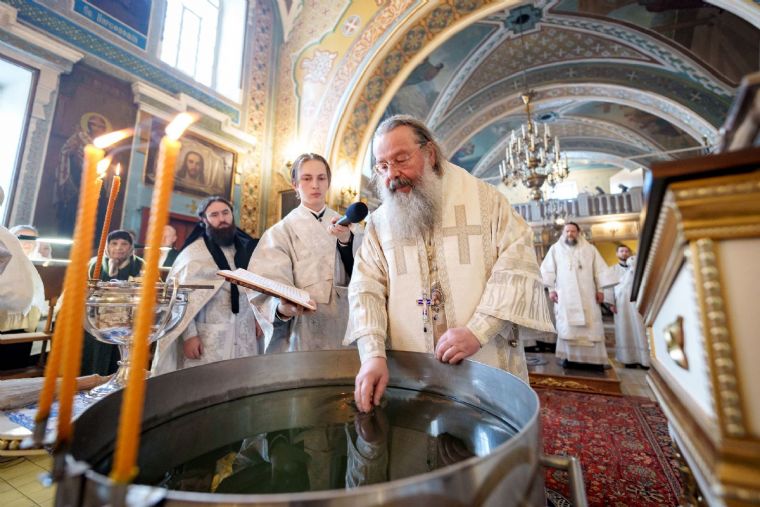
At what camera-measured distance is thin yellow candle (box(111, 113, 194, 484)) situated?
0.98 feet

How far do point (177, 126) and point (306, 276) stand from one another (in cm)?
150

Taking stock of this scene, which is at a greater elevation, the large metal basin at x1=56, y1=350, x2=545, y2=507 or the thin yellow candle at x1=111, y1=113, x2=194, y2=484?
the thin yellow candle at x1=111, y1=113, x2=194, y2=484

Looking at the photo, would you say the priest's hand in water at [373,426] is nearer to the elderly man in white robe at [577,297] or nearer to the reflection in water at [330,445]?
the reflection in water at [330,445]

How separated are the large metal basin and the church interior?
0.01 meters

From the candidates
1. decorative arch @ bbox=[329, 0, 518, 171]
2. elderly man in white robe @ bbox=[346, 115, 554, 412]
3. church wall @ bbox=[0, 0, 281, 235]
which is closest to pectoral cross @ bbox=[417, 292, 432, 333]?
elderly man in white robe @ bbox=[346, 115, 554, 412]

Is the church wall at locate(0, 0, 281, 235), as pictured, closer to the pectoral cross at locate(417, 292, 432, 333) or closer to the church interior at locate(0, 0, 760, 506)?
the church interior at locate(0, 0, 760, 506)

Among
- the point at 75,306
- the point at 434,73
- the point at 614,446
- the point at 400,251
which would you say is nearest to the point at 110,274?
the point at 400,251

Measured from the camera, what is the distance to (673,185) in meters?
0.37

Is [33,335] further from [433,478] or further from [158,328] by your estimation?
[433,478]

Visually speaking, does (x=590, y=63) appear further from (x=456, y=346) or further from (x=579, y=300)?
(x=456, y=346)

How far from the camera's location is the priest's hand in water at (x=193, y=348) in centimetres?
227

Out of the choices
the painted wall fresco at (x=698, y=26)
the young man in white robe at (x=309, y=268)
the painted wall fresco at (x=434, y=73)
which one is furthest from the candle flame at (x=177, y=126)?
the painted wall fresco at (x=698, y=26)

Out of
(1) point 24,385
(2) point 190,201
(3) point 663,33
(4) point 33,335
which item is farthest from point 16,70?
(3) point 663,33

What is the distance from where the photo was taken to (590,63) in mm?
10156
